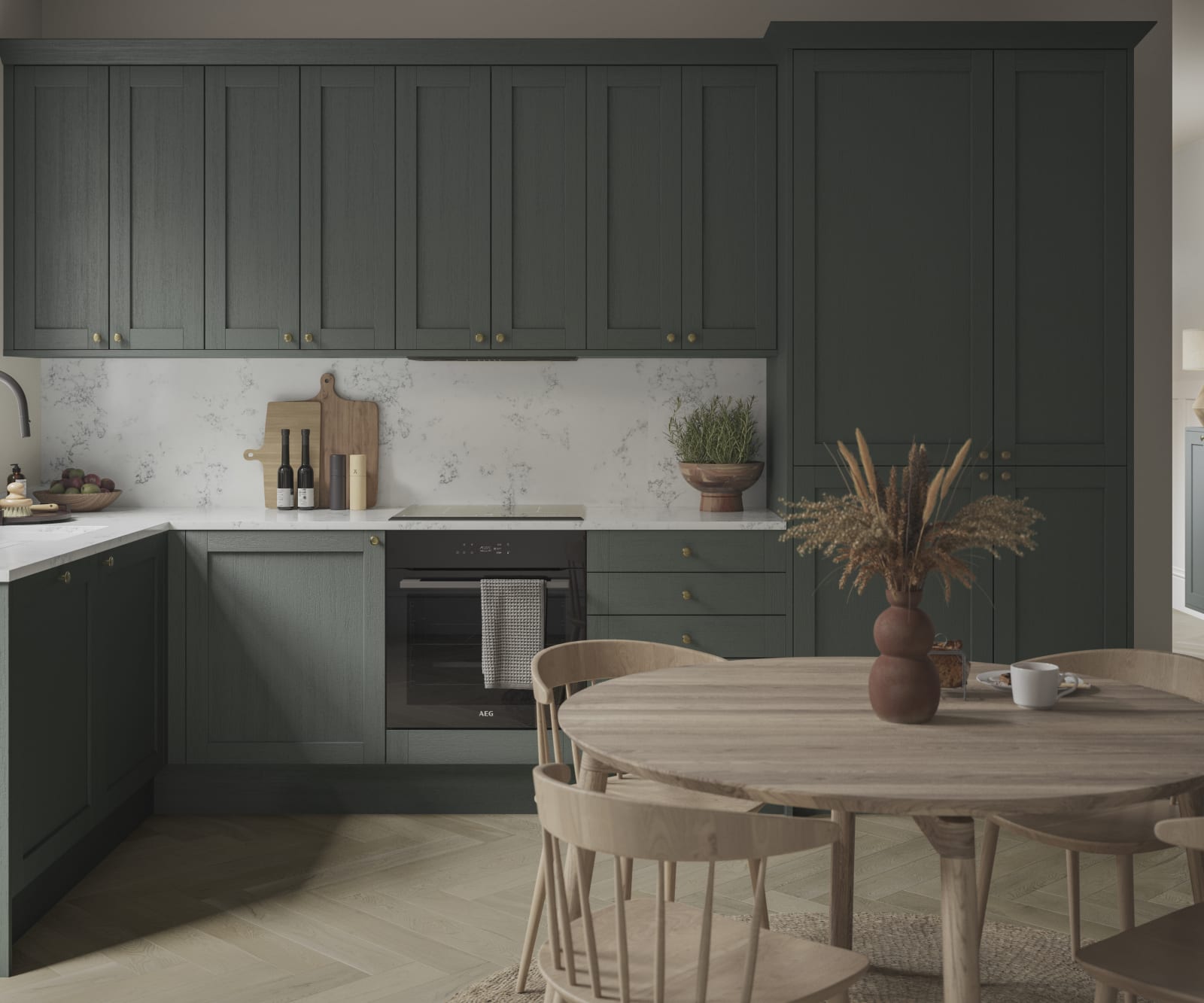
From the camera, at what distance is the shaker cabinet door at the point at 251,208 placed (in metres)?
Result: 3.98

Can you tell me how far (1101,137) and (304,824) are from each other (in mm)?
3341

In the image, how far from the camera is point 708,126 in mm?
3986

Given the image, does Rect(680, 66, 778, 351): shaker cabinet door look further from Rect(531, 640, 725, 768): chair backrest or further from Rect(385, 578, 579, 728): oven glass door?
Rect(531, 640, 725, 768): chair backrest

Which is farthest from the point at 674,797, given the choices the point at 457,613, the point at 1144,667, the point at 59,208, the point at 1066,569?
the point at 59,208

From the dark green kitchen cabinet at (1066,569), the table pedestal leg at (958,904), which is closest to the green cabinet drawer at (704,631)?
the dark green kitchen cabinet at (1066,569)

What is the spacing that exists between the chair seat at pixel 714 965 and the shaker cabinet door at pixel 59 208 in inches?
118

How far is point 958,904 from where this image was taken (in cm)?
178

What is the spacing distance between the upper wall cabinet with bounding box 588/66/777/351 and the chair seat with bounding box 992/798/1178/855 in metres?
2.03

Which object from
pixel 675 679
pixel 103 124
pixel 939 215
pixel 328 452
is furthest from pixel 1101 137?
pixel 103 124

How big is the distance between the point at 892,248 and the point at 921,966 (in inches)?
85.9

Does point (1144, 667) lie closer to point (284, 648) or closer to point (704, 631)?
point (704, 631)

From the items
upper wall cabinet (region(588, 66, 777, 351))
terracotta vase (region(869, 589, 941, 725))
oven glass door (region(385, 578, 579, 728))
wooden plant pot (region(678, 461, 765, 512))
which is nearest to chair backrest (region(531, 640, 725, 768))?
terracotta vase (region(869, 589, 941, 725))

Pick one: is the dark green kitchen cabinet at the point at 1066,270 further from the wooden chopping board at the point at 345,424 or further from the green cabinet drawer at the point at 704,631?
the wooden chopping board at the point at 345,424

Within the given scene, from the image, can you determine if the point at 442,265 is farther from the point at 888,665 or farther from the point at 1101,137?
the point at 888,665
